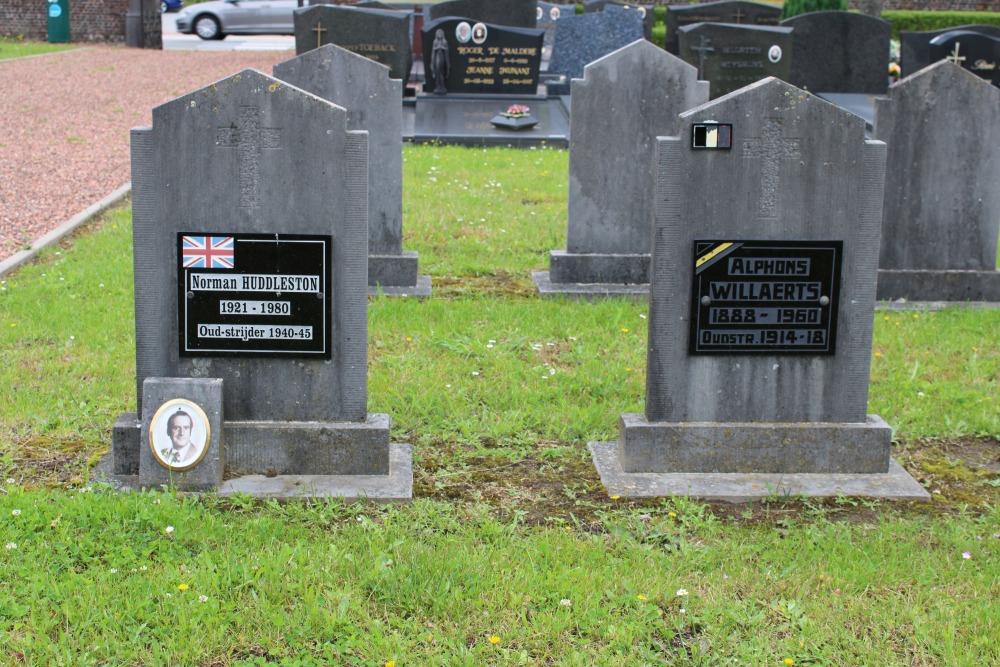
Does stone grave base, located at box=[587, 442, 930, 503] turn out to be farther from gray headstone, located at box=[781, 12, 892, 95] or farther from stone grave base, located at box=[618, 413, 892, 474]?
gray headstone, located at box=[781, 12, 892, 95]

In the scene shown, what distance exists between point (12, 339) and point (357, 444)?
289 centimetres

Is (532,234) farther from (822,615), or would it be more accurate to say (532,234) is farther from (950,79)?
(822,615)

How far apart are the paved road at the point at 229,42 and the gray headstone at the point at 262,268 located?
25.1 m

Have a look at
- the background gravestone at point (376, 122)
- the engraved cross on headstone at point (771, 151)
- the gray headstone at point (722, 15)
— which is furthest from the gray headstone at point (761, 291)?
the gray headstone at point (722, 15)

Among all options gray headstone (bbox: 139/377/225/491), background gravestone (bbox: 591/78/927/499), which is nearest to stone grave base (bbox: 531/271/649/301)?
background gravestone (bbox: 591/78/927/499)

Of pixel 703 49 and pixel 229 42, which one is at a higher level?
pixel 229 42

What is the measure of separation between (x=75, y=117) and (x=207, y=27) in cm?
1728

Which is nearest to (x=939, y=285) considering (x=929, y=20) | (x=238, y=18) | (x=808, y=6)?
(x=808, y=6)

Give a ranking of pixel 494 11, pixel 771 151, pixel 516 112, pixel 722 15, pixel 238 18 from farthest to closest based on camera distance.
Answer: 1. pixel 238 18
2. pixel 722 15
3. pixel 494 11
4. pixel 516 112
5. pixel 771 151

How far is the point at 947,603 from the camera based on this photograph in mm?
3852

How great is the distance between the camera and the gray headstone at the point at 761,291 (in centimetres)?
484

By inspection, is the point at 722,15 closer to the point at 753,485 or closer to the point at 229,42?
the point at 229,42

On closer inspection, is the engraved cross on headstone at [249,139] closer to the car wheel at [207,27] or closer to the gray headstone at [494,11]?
the gray headstone at [494,11]

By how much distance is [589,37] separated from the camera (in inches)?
818
